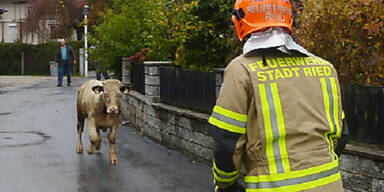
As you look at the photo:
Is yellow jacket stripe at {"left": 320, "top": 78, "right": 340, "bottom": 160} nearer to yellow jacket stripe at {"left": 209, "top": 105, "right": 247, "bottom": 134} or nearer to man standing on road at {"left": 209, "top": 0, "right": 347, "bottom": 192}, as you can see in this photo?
man standing on road at {"left": 209, "top": 0, "right": 347, "bottom": 192}

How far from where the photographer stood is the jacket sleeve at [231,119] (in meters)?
2.69

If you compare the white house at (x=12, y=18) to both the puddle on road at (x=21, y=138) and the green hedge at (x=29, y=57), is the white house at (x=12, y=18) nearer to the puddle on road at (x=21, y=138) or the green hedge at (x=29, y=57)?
the green hedge at (x=29, y=57)

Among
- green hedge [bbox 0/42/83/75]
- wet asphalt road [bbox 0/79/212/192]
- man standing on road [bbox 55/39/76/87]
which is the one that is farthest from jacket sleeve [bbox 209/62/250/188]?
green hedge [bbox 0/42/83/75]

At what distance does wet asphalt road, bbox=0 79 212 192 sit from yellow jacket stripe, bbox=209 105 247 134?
178 inches

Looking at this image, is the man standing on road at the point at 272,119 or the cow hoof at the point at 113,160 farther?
the cow hoof at the point at 113,160

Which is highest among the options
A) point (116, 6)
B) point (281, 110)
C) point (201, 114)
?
point (116, 6)

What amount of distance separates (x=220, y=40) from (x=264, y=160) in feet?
28.0

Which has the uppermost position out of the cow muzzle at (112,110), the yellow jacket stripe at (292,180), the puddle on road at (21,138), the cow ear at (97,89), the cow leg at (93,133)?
the cow ear at (97,89)

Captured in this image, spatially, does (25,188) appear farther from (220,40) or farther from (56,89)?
(56,89)

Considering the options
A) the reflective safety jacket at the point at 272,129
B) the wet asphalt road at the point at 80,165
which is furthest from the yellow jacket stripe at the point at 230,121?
the wet asphalt road at the point at 80,165

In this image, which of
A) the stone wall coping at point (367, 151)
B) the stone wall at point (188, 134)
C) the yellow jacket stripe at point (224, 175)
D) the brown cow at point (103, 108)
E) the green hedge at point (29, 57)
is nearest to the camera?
the yellow jacket stripe at point (224, 175)

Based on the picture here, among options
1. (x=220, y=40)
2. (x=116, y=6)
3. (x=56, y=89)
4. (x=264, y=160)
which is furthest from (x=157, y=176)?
(x=56, y=89)

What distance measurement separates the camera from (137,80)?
13125 millimetres

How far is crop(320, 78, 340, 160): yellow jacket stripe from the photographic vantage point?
2.84m
